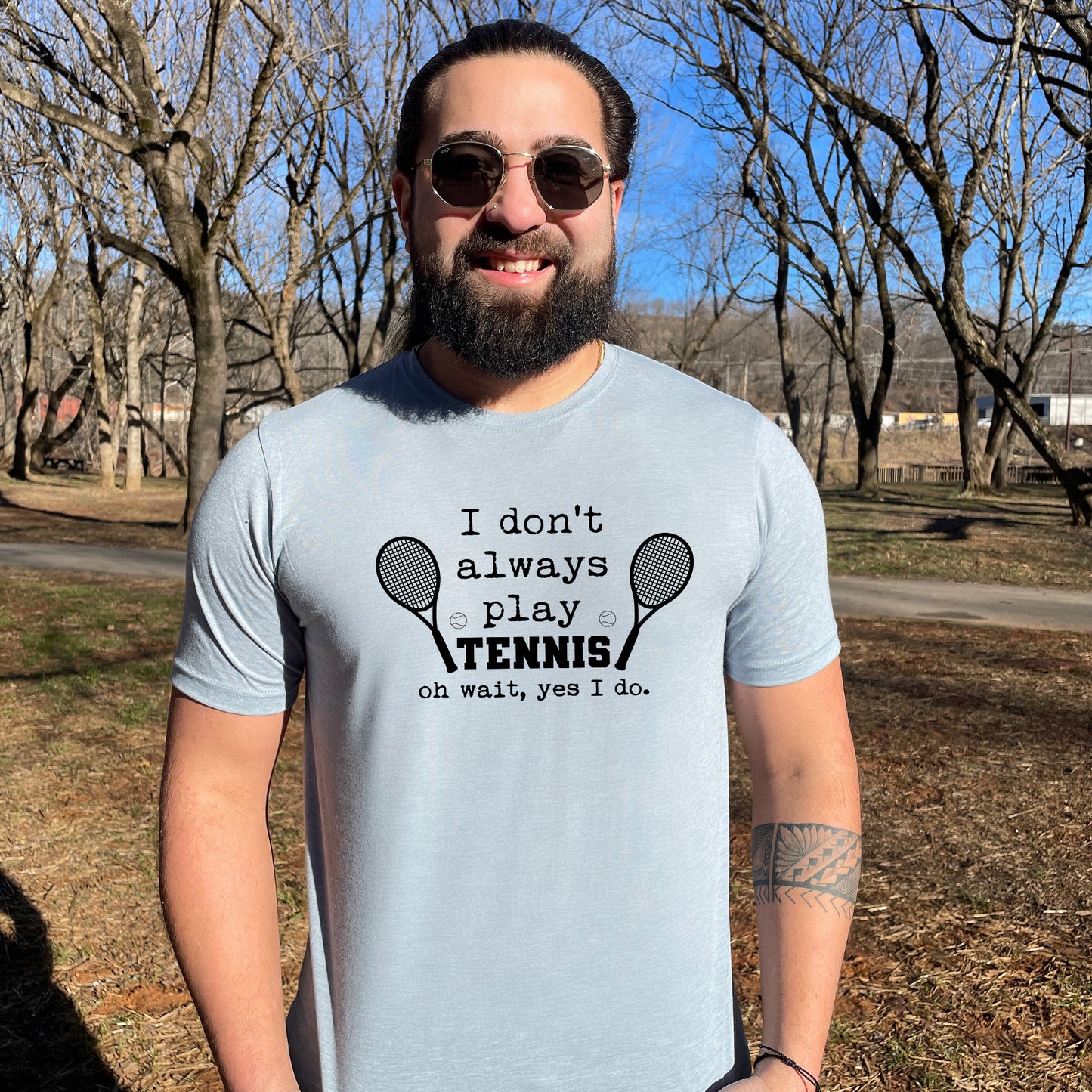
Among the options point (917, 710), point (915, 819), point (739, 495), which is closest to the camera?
point (739, 495)

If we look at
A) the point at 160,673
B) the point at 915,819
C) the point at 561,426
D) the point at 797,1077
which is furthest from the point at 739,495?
the point at 160,673

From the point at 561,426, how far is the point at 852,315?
93.7ft

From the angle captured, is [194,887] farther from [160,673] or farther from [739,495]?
[160,673]

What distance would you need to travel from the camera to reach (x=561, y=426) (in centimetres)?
160

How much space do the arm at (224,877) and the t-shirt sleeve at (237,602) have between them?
47 millimetres

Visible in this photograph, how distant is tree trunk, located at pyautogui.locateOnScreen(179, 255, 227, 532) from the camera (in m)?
13.8

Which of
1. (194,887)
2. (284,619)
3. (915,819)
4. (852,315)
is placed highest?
(852,315)

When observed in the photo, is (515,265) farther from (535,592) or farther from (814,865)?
(814,865)

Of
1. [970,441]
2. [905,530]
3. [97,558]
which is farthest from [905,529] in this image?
[97,558]

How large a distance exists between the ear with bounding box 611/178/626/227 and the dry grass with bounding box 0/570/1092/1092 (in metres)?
2.61

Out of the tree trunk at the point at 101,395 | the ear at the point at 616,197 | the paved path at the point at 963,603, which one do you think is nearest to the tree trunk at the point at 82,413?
the tree trunk at the point at 101,395

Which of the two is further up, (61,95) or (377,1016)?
(61,95)

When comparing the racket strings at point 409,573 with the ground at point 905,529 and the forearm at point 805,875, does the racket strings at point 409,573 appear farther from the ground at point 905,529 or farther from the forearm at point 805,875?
the ground at point 905,529

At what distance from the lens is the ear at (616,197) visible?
5.67 feet
